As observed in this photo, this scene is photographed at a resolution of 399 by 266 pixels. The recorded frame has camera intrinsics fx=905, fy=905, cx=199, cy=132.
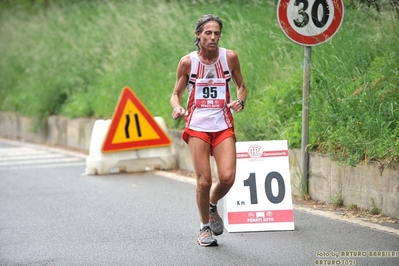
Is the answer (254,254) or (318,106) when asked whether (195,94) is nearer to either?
(254,254)

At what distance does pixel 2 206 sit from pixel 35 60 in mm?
12354

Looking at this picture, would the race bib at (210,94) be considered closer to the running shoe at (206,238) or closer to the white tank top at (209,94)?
the white tank top at (209,94)

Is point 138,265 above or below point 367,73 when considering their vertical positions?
below

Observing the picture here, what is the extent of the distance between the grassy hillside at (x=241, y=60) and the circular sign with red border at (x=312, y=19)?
594mm

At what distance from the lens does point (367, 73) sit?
11203 millimetres

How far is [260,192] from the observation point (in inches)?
351

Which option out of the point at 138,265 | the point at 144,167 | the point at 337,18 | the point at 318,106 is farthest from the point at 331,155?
the point at 144,167

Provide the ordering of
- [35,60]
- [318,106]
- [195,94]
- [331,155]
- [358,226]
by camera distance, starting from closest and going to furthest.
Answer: [195,94], [358,226], [331,155], [318,106], [35,60]

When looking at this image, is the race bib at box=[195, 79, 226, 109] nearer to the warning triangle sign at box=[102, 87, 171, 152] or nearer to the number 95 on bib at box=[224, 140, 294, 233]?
the number 95 on bib at box=[224, 140, 294, 233]

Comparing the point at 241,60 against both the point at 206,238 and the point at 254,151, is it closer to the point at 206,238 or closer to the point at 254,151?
the point at 254,151

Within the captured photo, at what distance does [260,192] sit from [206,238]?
1.07 m

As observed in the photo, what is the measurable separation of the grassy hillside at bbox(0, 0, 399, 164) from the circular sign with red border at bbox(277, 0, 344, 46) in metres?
0.59

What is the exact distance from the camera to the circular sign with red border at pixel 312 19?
10273 mm

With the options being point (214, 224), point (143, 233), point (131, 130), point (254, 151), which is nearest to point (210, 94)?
point (214, 224)
